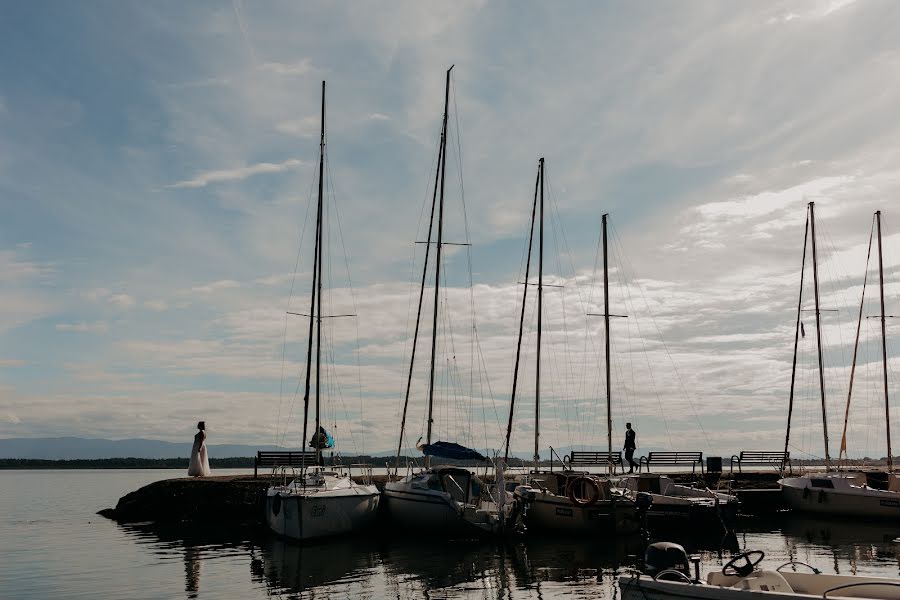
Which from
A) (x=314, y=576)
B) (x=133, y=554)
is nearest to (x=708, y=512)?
(x=314, y=576)

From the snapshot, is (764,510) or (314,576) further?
(764,510)

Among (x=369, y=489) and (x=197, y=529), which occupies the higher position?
(x=369, y=489)

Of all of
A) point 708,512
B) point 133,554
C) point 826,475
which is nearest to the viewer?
point 133,554

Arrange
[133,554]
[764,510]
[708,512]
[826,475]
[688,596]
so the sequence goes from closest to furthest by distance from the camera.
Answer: [688,596] < [133,554] < [708,512] < [826,475] < [764,510]

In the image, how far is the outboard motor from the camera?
14.3 m

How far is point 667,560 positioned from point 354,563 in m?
12.1

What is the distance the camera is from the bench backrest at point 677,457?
1608 inches

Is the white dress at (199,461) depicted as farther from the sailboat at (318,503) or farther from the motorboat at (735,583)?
the motorboat at (735,583)

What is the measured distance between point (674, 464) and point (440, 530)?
1839cm

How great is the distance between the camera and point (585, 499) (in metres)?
28.9

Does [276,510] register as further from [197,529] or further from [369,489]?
[197,529]

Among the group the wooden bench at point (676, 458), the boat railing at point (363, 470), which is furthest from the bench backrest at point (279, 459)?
the wooden bench at point (676, 458)

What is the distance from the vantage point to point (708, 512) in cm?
2817

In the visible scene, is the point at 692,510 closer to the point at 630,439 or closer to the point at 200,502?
the point at 630,439
